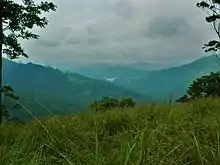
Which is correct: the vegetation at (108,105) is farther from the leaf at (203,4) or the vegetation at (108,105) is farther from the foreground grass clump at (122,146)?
the leaf at (203,4)

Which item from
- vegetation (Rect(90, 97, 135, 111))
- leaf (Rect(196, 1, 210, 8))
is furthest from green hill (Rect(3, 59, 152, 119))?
leaf (Rect(196, 1, 210, 8))

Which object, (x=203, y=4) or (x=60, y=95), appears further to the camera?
(x=203, y=4)

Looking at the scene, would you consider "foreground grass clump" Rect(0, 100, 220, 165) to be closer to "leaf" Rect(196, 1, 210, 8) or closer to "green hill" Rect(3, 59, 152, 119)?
"green hill" Rect(3, 59, 152, 119)

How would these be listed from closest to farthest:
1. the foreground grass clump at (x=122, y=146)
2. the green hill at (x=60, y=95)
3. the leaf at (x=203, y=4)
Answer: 1. the foreground grass clump at (x=122, y=146)
2. the green hill at (x=60, y=95)
3. the leaf at (x=203, y=4)

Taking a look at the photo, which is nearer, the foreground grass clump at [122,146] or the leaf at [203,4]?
the foreground grass clump at [122,146]

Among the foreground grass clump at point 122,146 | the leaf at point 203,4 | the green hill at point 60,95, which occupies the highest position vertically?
the leaf at point 203,4

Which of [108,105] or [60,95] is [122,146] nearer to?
[60,95]

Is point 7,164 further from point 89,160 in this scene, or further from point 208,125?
point 208,125

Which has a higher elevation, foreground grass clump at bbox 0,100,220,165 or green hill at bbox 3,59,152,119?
green hill at bbox 3,59,152,119

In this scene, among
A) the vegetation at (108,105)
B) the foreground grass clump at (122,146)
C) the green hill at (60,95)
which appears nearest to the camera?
the foreground grass clump at (122,146)

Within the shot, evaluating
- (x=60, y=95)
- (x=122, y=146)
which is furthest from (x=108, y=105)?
(x=122, y=146)

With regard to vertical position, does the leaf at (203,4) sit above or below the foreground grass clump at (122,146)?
above

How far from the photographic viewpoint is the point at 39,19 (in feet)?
64.1

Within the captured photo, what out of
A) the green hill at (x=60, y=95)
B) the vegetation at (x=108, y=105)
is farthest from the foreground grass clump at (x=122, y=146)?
the vegetation at (x=108, y=105)
